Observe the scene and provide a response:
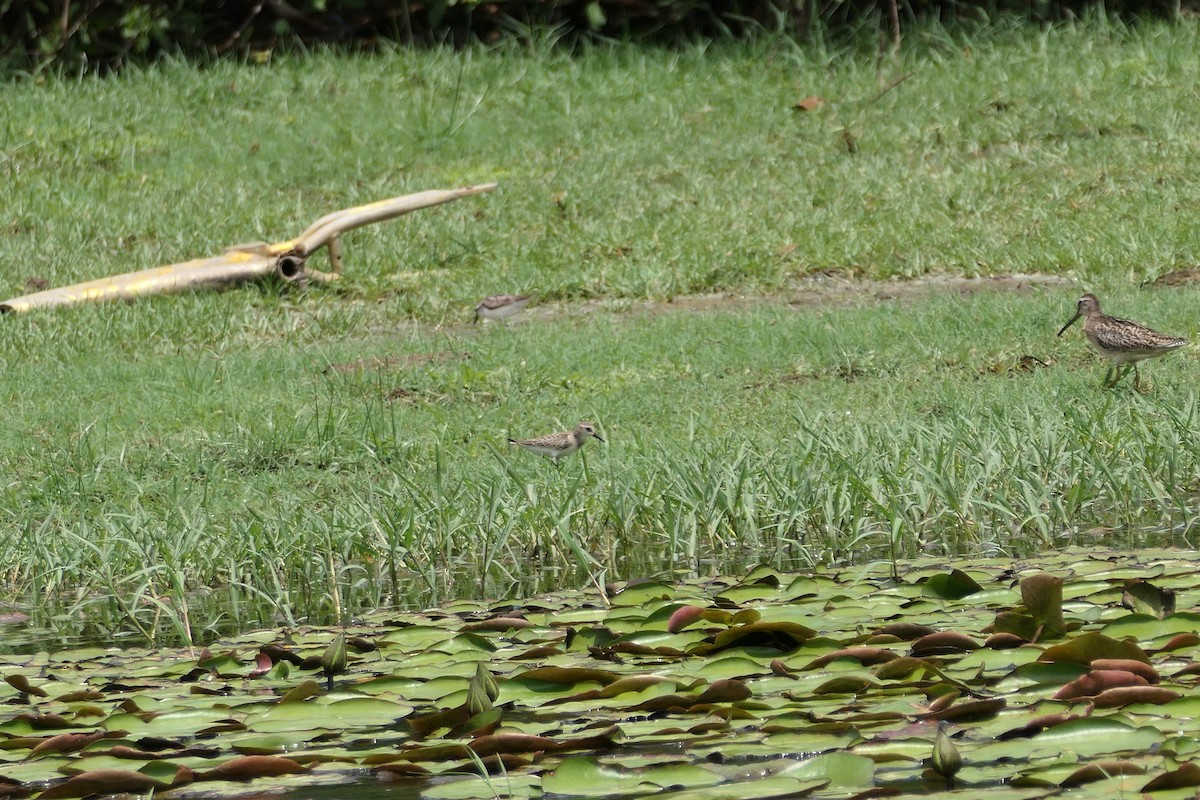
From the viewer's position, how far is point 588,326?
1031 centimetres

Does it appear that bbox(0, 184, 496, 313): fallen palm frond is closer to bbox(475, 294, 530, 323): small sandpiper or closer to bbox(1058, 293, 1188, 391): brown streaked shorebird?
bbox(475, 294, 530, 323): small sandpiper

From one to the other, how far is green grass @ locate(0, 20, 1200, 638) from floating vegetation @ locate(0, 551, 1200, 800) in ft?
2.37

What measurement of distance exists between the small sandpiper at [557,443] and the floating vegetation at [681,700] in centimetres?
193

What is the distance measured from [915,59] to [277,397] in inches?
344

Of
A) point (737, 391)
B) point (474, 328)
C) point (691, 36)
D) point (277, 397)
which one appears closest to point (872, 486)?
point (737, 391)

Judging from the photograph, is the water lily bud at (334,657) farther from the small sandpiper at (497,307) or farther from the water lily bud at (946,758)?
the small sandpiper at (497,307)

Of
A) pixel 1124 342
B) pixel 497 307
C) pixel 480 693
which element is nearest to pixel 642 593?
pixel 480 693

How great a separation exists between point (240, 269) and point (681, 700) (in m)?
8.11

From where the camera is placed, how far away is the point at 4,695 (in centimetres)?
448

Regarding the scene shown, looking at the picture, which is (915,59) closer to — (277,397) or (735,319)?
(735,319)

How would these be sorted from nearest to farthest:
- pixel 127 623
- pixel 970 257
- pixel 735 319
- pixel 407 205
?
pixel 127 623 → pixel 735 319 → pixel 970 257 → pixel 407 205

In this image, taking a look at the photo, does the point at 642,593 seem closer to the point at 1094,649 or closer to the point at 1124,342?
the point at 1094,649

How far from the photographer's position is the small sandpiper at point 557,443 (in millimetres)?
7043

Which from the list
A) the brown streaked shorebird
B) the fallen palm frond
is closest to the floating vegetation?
the brown streaked shorebird
